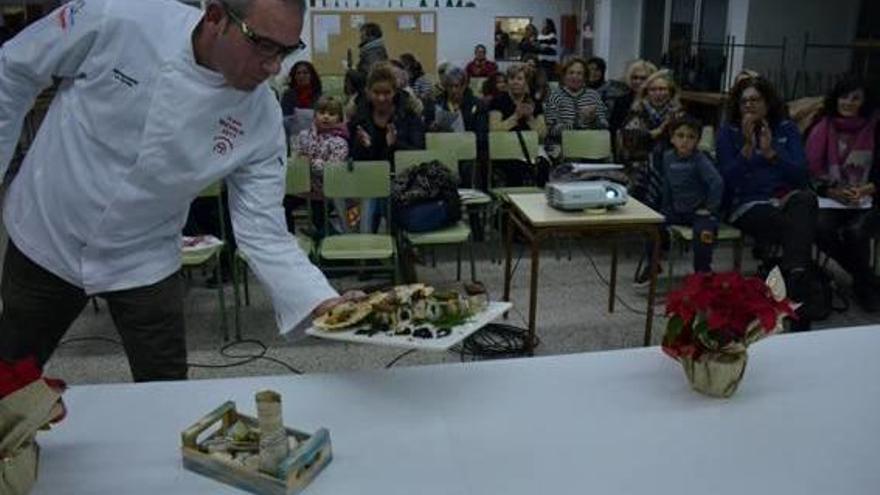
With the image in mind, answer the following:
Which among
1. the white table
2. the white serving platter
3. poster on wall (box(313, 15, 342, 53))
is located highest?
poster on wall (box(313, 15, 342, 53))

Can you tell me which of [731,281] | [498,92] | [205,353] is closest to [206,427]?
[731,281]

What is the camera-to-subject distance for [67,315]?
1694 millimetres

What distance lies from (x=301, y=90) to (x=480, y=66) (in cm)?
351

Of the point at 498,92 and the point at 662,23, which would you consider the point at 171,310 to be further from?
the point at 662,23

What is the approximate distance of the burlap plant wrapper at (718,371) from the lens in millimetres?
1447

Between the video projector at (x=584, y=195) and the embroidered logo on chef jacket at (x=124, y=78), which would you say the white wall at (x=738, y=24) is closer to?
the video projector at (x=584, y=195)

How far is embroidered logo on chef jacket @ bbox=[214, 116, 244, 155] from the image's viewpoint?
1.55m

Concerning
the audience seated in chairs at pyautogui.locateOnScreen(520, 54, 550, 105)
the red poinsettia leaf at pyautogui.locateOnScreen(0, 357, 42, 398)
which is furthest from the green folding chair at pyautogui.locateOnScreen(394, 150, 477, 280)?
the red poinsettia leaf at pyautogui.locateOnScreen(0, 357, 42, 398)

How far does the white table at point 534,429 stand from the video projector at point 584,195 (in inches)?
69.1

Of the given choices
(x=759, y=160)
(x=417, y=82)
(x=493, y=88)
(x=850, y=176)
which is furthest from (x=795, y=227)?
(x=417, y=82)

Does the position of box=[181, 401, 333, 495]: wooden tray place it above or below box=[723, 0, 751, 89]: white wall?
below

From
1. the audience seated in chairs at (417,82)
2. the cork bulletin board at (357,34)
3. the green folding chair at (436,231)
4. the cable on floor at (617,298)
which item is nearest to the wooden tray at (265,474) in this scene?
the green folding chair at (436,231)

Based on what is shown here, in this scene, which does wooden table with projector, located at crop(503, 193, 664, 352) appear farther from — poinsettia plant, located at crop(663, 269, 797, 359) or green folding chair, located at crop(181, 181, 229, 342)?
poinsettia plant, located at crop(663, 269, 797, 359)

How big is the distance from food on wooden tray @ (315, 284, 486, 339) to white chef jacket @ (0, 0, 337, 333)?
0.08 meters
